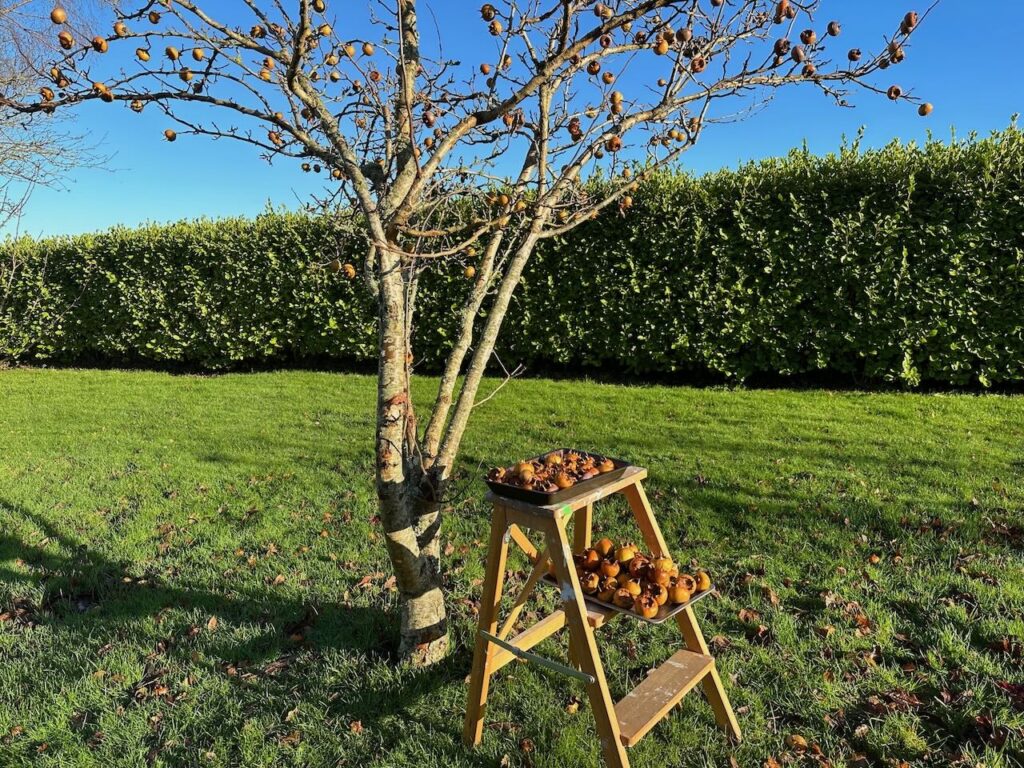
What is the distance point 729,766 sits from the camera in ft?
7.70

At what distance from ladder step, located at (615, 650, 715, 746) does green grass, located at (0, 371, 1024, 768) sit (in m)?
0.31

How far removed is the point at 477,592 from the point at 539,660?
5.02 feet

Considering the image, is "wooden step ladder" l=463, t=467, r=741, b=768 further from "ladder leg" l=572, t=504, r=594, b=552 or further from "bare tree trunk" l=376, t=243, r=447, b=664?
"bare tree trunk" l=376, t=243, r=447, b=664

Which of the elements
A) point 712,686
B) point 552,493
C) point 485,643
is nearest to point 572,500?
point 552,493

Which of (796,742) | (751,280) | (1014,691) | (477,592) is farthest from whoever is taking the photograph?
(751,280)

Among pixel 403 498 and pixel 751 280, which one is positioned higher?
pixel 751 280

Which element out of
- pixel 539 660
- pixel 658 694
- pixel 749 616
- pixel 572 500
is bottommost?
pixel 749 616

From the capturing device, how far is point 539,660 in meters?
2.22

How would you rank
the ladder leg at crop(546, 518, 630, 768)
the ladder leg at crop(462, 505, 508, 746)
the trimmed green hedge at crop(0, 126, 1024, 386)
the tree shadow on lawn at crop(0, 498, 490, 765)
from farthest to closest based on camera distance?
the trimmed green hedge at crop(0, 126, 1024, 386) → the tree shadow on lawn at crop(0, 498, 490, 765) → the ladder leg at crop(462, 505, 508, 746) → the ladder leg at crop(546, 518, 630, 768)

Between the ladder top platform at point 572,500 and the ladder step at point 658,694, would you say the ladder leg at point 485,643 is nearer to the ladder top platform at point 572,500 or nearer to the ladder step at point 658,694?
the ladder top platform at point 572,500

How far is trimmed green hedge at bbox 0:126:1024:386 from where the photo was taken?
6.96m

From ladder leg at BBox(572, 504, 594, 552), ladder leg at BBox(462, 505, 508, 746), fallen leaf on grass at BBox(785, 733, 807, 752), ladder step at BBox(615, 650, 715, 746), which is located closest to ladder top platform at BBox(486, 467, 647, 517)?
ladder leg at BBox(462, 505, 508, 746)

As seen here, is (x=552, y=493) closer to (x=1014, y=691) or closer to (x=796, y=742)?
(x=796, y=742)

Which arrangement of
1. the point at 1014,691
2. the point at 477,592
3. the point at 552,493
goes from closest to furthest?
the point at 552,493 → the point at 1014,691 → the point at 477,592
